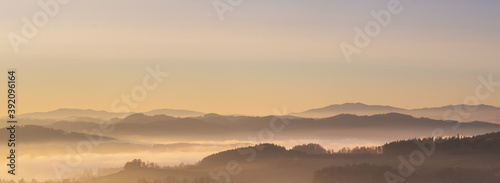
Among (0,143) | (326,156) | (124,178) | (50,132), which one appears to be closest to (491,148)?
(326,156)

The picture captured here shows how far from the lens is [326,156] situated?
39094mm

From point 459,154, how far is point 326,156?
6811 millimetres

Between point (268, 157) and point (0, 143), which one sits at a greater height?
point (0, 143)

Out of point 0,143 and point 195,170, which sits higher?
point 0,143

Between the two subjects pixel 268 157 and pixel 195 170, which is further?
pixel 268 157

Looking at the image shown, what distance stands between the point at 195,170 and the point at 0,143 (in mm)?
17449

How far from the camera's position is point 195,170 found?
36.4 m

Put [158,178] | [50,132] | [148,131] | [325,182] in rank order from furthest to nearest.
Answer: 1. [148,131]
2. [50,132]
3. [158,178]
4. [325,182]

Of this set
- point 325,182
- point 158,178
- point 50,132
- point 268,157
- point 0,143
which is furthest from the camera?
point 50,132

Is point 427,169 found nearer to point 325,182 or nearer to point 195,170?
point 325,182

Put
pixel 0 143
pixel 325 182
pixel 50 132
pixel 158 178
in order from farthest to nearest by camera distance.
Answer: pixel 50 132 → pixel 0 143 → pixel 158 178 → pixel 325 182

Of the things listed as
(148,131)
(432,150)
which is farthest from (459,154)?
(148,131)

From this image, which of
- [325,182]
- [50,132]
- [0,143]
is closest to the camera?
[325,182]

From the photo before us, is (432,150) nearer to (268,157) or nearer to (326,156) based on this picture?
(326,156)
